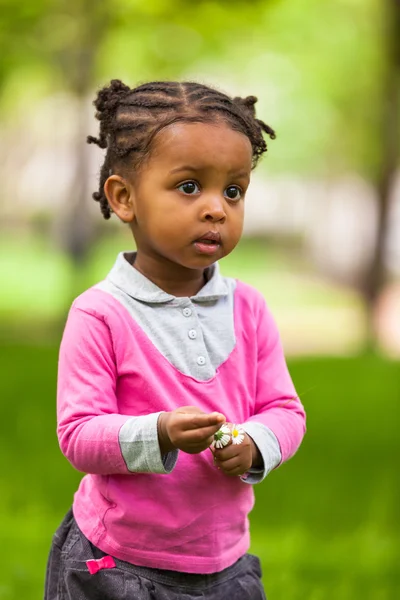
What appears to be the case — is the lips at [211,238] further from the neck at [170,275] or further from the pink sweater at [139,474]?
the pink sweater at [139,474]

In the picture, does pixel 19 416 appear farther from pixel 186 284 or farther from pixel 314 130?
pixel 314 130

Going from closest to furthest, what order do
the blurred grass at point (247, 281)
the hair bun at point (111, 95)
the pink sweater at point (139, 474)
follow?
the pink sweater at point (139, 474)
the hair bun at point (111, 95)
the blurred grass at point (247, 281)

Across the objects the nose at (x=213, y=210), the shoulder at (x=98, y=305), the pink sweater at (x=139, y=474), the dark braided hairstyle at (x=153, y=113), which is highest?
the dark braided hairstyle at (x=153, y=113)

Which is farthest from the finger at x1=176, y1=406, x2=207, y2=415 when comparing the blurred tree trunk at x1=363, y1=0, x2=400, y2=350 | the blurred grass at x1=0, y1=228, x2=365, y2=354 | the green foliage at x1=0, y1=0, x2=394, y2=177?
the blurred grass at x1=0, y1=228, x2=365, y2=354

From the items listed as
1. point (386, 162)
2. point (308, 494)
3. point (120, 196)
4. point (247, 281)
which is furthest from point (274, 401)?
point (247, 281)

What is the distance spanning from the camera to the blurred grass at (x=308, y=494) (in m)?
4.71

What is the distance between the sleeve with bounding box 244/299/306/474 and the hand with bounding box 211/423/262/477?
0.31 feet

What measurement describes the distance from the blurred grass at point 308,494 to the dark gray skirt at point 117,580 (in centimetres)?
174

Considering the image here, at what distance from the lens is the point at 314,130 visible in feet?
81.7

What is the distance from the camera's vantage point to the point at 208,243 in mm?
2443

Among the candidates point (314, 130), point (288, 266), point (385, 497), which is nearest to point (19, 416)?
point (385, 497)

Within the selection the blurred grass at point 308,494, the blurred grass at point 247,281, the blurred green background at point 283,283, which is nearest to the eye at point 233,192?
the blurred green background at point 283,283

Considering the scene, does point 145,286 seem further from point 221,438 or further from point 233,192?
point 221,438

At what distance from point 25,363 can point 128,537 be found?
6.17m
